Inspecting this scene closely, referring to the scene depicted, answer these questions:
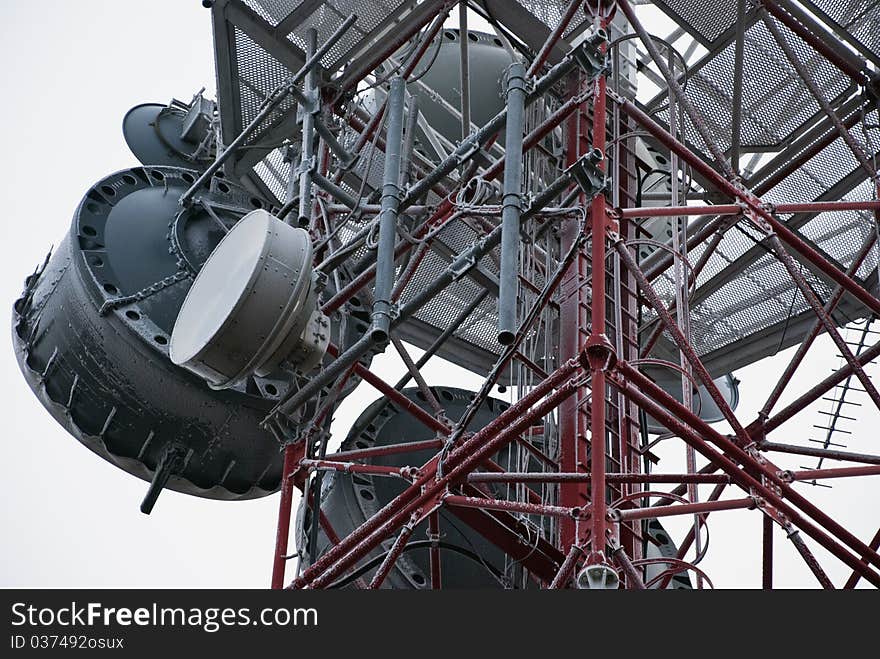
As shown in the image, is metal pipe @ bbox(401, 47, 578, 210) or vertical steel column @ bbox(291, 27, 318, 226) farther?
vertical steel column @ bbox(291, 27, 318, 226)

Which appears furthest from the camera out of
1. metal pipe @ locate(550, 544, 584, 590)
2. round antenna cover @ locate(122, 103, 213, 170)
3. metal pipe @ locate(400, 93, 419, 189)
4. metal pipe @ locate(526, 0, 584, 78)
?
round antenna cover @ locate(122, 103, 213, 170)

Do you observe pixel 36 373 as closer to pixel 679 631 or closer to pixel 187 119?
pixel 187 119

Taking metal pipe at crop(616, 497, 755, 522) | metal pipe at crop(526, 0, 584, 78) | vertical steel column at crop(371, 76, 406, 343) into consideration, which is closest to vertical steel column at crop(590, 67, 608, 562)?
metal pipe at crop(616, 497, 755, 522)

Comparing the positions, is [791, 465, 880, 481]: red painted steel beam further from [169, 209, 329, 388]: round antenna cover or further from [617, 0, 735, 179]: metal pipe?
[169, 209, 329, 388]: round antenna cover

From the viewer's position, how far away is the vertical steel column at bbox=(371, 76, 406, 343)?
14.4m

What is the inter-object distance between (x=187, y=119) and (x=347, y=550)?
29.9ft

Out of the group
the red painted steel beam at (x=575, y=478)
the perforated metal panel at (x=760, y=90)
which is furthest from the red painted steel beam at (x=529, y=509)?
the perforated metal panel at (x=760, y=90)

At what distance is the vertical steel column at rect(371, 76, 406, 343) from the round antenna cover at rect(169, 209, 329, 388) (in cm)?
77

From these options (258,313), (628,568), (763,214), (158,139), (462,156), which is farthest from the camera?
(158,139)

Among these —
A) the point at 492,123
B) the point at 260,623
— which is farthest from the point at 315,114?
the point at 260,623

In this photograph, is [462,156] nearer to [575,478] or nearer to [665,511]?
[575,478]

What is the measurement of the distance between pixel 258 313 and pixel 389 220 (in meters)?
1.55

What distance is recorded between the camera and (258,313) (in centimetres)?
1483

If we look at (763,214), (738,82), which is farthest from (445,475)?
(738,82)
